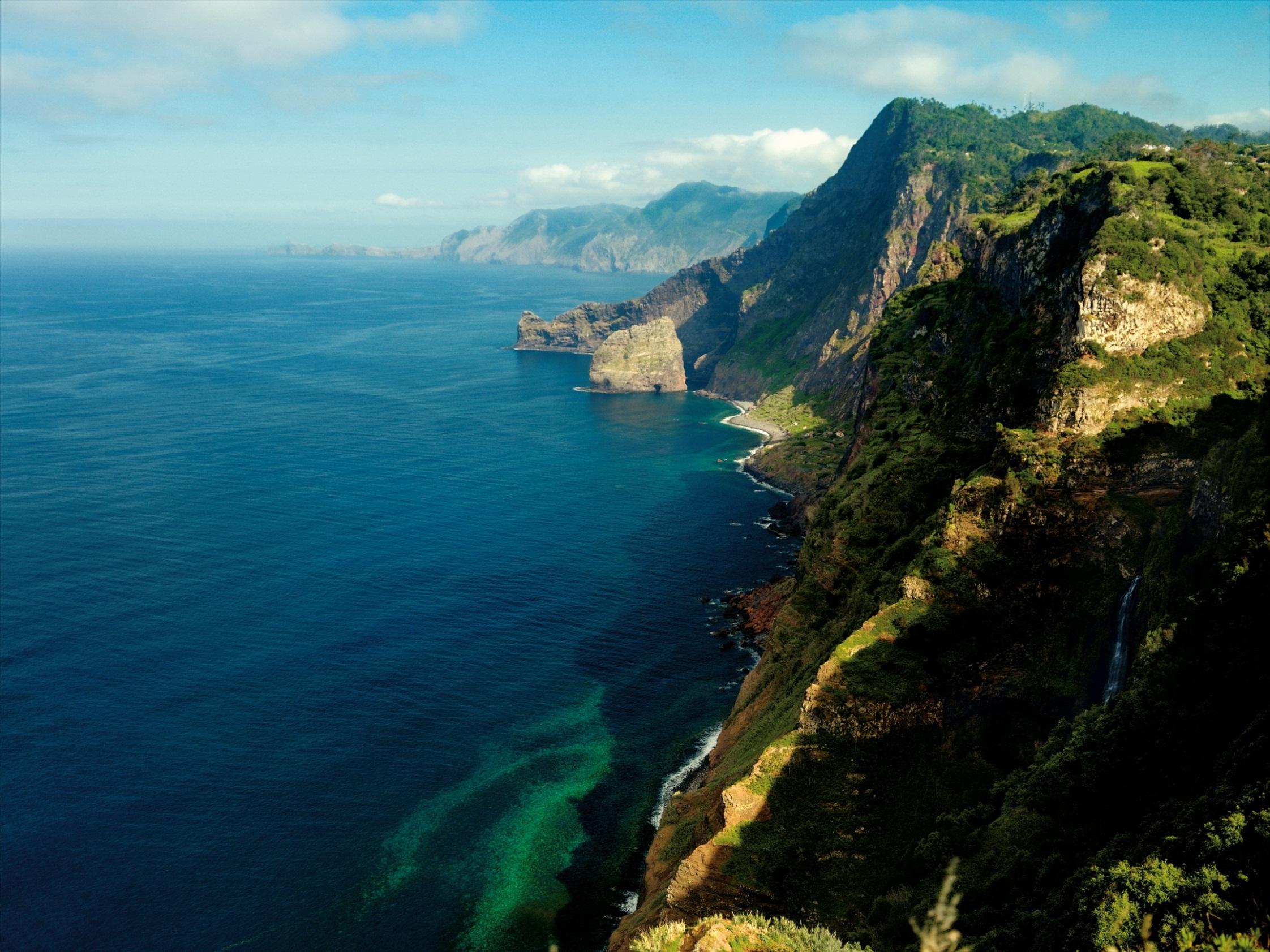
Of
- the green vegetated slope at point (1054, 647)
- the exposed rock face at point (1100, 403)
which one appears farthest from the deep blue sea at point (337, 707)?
the exposed rock face at point (1100, 403)

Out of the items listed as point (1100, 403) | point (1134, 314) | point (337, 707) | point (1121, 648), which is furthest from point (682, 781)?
point (1134, 314)

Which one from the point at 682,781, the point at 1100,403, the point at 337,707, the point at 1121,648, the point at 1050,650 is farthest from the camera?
the point at 337,707

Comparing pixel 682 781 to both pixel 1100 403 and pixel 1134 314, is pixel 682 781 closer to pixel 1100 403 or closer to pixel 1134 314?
pixel 1100 403

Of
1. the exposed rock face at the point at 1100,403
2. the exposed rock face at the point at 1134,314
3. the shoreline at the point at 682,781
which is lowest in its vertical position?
the shoreline at the point at 682,781

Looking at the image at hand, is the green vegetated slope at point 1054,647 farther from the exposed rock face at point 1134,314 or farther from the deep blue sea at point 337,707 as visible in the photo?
the deep blue sea at point 337,707

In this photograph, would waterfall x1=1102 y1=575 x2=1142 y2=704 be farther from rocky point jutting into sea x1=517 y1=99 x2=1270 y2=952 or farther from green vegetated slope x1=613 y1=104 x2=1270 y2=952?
green vegetated slope x1=613 y1=104 x2=1270 y2=952
